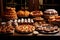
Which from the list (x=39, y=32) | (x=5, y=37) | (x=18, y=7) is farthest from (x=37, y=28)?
(x=18, y=7)

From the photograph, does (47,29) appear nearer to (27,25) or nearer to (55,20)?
(27,25)

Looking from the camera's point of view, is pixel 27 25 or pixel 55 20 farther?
pixel 55 20

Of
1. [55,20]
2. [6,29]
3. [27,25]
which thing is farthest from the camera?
[55,20]

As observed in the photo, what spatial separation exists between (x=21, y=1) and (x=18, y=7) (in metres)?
0.21

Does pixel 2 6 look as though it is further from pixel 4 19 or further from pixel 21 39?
pixel 21 39

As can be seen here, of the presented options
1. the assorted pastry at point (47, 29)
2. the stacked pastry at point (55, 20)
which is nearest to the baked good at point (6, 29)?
the assorted pastry at point (47, 29)

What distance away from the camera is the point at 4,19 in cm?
408

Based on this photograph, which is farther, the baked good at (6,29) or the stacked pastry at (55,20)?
the stacked pastry at (55,20)

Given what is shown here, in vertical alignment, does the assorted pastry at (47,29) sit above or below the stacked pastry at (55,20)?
below

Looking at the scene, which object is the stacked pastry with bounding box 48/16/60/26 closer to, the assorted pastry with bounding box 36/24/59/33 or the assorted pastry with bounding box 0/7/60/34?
the assorted pastry with bounding box 0/7/60/34

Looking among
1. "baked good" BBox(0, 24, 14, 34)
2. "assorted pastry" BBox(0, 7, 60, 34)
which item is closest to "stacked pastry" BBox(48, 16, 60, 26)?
"assorted pastry" BBox(0, 7, 60, 34)

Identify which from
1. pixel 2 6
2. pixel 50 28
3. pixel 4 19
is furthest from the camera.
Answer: pixel 2 6

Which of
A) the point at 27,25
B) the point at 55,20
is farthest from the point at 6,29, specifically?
the point at 55,20

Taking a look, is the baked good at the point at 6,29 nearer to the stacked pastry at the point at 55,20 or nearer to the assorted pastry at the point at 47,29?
the assorted pastry at the point at 47,29
